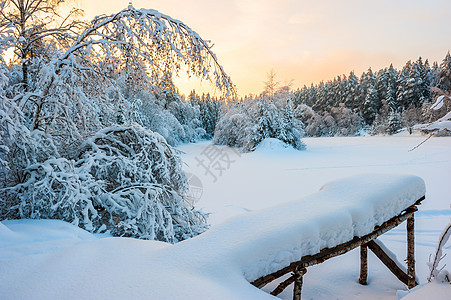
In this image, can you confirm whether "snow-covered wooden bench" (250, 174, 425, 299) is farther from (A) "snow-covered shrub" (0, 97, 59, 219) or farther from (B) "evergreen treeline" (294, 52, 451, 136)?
(B) "evergreen treeline" (294, 52, 451, 136)

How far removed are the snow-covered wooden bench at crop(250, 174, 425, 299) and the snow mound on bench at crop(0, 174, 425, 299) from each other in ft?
0.04

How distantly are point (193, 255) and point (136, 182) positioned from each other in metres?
2.24

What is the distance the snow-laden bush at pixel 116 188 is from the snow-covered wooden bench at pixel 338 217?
1.92 meters

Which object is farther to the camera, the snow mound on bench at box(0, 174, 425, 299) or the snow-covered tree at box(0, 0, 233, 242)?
the snow-covered tree at box(0, 0, 233, 242)

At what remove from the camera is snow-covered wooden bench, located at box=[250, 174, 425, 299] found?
2.37 m

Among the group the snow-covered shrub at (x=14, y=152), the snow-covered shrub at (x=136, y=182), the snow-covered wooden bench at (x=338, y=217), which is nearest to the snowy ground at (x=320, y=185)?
the snow-covered wooden bench at (x=338, y=217)

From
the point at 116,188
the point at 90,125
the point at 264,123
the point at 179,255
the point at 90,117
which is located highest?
the point at 264,123

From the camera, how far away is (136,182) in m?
4.00

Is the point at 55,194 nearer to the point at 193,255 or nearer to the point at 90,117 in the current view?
the point at 90,117

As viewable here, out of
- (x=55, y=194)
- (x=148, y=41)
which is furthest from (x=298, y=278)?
(x=148, y=41)

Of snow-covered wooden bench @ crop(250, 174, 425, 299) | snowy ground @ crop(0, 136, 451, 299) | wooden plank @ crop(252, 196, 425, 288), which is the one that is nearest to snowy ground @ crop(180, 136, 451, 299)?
snowy ground @ crop(0, 136, 451, 299)

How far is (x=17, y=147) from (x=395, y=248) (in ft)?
23.0

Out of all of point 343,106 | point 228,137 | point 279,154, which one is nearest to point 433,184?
point 279,154

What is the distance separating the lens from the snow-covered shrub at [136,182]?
12.1 feet
